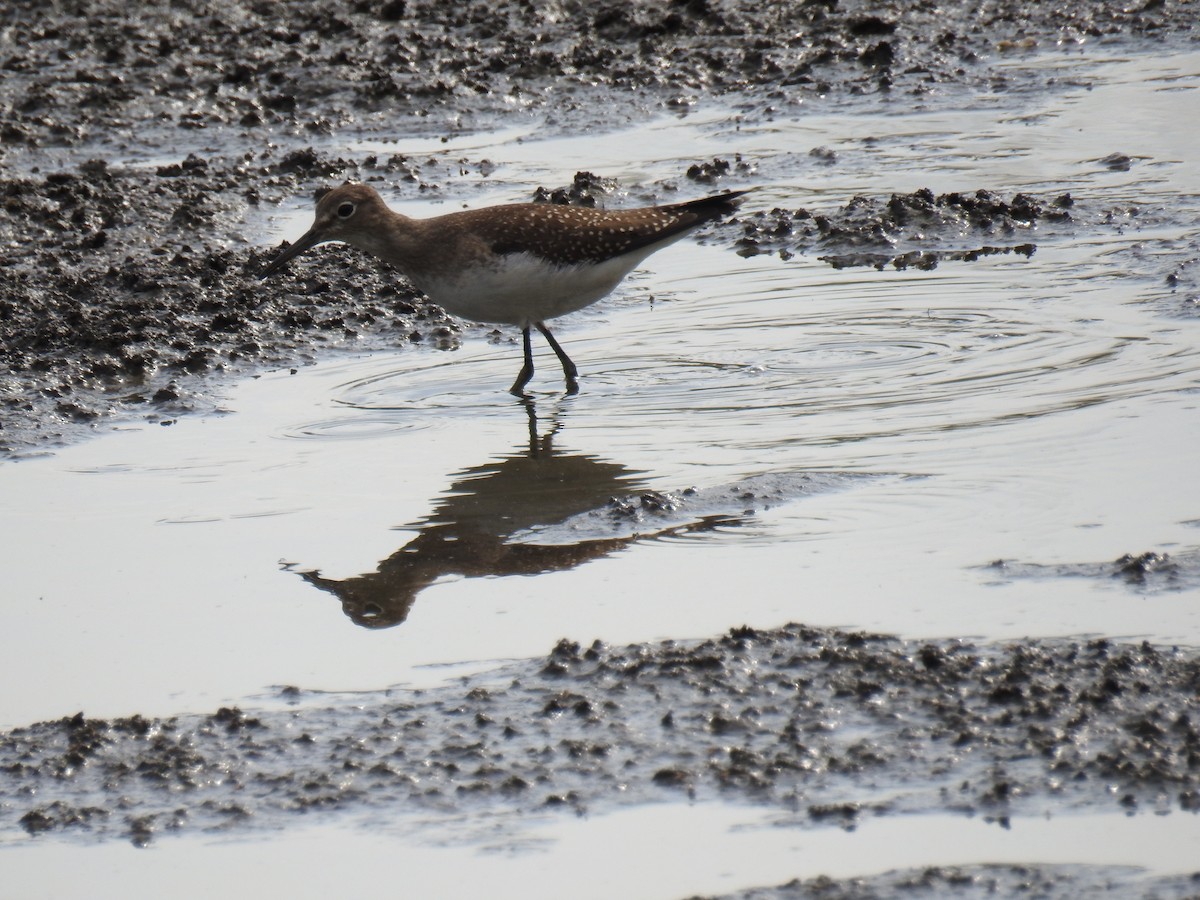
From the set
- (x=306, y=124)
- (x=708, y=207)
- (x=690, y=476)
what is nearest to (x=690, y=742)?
(x=690, y=476)

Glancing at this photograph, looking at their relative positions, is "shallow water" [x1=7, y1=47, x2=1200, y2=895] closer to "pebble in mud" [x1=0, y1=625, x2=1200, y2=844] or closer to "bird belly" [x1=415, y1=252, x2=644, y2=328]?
"pebble in mud" [x1=0, y1=625, x2=1200, y2=844]

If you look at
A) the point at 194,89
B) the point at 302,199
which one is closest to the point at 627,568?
the point at 302,199

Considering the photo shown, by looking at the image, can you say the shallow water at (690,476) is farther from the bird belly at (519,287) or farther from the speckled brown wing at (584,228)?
the speckled brown wing at (584,228)

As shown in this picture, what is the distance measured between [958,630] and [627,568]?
121 cm

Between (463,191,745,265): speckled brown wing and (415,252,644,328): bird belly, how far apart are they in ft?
0.17

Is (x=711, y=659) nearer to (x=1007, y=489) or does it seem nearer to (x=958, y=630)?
(x=958, y=630)

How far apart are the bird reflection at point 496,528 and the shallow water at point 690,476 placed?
0.10 feet

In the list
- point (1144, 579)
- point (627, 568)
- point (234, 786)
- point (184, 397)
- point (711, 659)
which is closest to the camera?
point (234, 786)

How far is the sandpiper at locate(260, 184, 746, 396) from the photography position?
811 centimetres

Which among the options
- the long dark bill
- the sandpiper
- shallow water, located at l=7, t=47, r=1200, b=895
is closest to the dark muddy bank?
the long dark bill

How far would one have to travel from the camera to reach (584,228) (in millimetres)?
8258

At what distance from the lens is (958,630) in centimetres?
505

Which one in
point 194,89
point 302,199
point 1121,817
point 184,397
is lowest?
point 1121,817

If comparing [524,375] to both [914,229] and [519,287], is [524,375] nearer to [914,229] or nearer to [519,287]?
[519,287]
